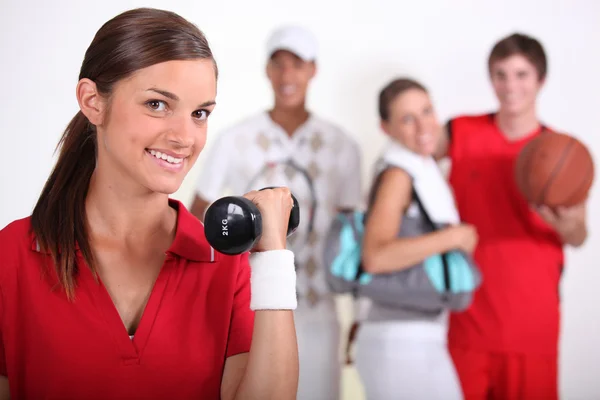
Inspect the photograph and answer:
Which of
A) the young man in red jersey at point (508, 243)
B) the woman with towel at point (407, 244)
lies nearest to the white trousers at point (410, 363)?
the woman with towel at point (407, 244)

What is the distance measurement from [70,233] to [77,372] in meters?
0.20

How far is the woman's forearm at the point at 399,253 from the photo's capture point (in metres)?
2.15

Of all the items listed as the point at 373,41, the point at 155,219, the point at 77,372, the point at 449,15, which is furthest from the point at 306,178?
the point at 77,372

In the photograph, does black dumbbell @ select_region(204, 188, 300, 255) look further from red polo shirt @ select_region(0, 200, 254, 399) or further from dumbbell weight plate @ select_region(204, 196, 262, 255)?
red polo shirt @ select_region(0, 200, 254, 399)

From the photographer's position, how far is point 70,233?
103 cm

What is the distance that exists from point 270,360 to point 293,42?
171 cm

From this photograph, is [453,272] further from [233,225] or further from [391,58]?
[233,225]

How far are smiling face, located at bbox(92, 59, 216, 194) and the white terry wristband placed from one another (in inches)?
6.7

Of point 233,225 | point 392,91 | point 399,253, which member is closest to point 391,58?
point 392,91

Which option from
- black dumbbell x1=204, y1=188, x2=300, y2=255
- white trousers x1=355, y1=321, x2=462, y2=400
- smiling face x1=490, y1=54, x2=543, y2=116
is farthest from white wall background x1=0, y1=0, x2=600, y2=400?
black dumbbell x1=204, y1=188, x2=300, y2=255

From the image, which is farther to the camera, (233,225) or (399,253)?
(399,253)

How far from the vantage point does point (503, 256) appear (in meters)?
2.44

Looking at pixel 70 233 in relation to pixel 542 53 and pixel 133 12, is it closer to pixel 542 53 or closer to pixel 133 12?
pixel 133 12

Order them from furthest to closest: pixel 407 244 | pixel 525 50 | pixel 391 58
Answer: pixel 391 58 < pixel 525 50 < pixel 407 244
